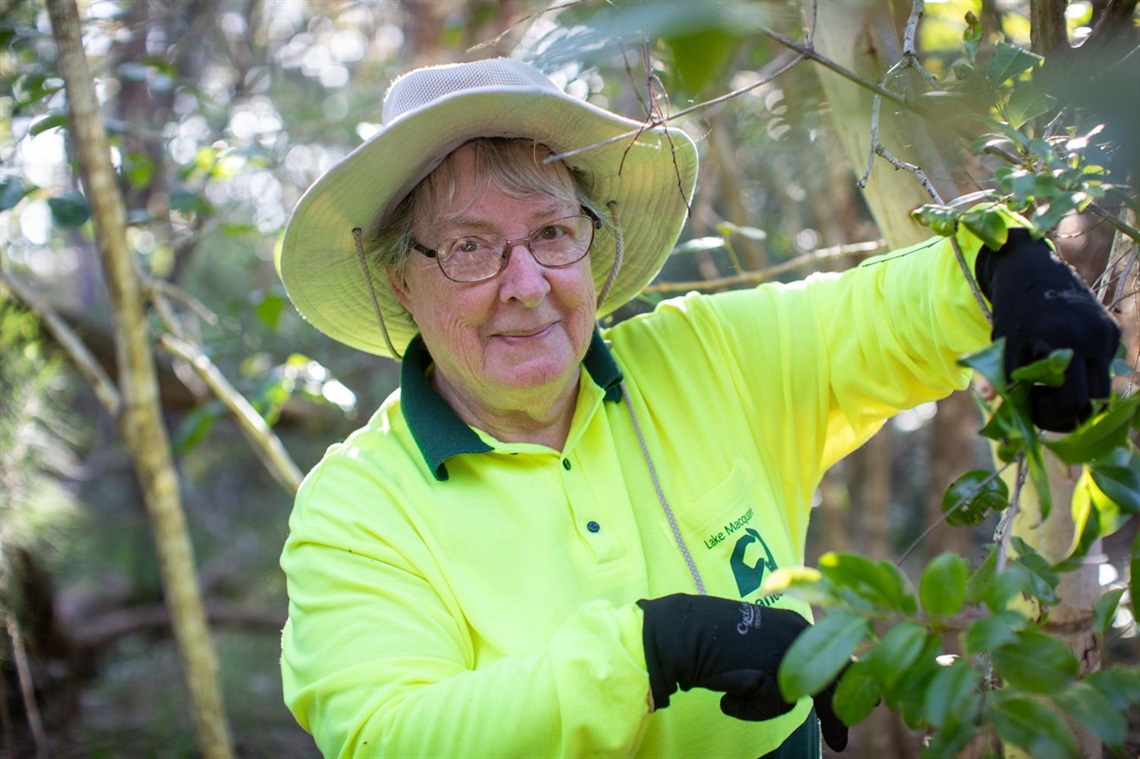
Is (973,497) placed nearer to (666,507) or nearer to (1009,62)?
(1009,62)

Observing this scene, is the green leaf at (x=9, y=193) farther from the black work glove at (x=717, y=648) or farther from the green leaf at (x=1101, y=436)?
the green leaf at (x=1101, y=436)

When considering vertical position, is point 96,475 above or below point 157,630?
above

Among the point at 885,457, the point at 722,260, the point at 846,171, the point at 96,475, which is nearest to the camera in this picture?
the point at 846,171

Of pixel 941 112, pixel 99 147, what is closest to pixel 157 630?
pixel 99 147

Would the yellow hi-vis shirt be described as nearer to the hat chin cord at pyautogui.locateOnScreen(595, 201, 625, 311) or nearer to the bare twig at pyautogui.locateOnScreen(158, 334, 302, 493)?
the hat chin cord at pyautogui.locateOnScreen(595, 201, 625, 311)

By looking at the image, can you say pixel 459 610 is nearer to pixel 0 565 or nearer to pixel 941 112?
pixel 941 112

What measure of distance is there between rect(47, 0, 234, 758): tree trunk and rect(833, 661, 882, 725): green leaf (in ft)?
6.84

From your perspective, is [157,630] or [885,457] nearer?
[885,457]

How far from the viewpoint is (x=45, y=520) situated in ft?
10.6

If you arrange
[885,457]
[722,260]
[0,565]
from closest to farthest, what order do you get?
[0,565] → [885,457] → [722,260]

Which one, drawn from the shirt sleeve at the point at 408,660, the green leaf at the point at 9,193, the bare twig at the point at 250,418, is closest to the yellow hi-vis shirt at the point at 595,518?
the shirt sleeve at the point at 408,660

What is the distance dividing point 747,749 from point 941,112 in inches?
38.0

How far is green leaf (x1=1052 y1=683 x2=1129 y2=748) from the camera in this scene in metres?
0.80

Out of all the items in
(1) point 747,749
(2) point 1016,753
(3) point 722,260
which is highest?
(3) point 722,260
